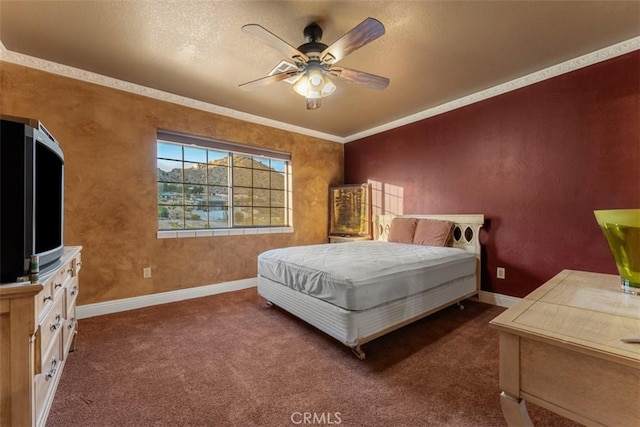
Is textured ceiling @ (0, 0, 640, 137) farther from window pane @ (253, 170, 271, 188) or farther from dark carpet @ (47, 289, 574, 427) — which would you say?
dark carpet @ (47, 289, 574, 427)

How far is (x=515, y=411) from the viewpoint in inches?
33.1

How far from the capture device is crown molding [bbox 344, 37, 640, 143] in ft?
7.50

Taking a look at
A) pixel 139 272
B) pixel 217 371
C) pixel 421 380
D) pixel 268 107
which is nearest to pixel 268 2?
pixel 268 107

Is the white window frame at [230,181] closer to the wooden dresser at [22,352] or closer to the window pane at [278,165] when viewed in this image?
the window pane at [278,165]

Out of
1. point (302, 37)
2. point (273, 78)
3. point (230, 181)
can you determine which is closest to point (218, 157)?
point (230, 181)

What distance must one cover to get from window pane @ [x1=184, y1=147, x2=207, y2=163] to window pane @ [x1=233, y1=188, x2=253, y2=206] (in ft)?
1.94

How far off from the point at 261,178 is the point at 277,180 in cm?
29

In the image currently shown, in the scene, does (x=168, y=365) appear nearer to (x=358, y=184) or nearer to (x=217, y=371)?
(x=217, y=371)

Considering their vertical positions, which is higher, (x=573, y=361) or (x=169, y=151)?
(x=169, y=151)

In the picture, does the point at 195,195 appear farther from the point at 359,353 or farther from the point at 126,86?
the point at 359,353

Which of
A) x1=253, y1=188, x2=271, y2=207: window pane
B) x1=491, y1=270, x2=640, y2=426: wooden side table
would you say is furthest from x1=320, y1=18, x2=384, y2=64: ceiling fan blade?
x1=253, y1=188, x2=271, y2=207: window pane

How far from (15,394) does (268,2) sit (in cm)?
238

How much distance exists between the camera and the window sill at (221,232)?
325 centimetres

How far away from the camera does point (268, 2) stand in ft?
5.90
